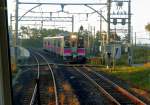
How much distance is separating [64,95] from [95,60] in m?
21.2

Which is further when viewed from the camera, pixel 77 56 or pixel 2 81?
pixel 77 56

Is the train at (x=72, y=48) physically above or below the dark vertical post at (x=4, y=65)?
below

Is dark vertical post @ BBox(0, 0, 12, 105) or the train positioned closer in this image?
dark vertical post @ BBox(0, 0, 12, 105)

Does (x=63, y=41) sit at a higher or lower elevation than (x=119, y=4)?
lower

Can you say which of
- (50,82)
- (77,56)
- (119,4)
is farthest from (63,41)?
(50,82)

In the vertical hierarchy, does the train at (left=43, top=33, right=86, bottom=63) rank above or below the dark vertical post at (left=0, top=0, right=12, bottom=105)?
below

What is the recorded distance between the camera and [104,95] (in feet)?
53.2

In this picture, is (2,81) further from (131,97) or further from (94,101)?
(131,97)

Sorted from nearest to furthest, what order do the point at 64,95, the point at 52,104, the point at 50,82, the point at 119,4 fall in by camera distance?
the point at 52,104
the point at 64,95
the point at 50,82
the point at 119,4

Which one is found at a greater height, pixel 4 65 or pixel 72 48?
pixel 4 65

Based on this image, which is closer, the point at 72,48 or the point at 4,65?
the point at 4,65

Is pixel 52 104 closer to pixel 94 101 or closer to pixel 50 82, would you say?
pixel 94 101

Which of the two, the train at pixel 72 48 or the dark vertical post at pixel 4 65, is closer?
the dark vertical post at pixel 4 65

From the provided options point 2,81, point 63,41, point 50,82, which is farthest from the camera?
point 63,41
